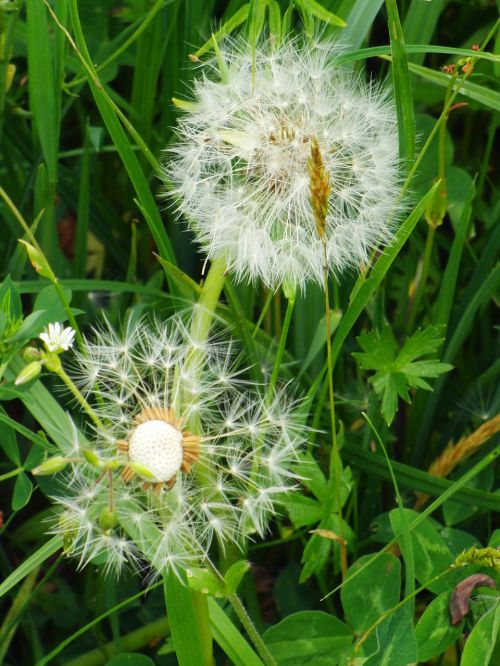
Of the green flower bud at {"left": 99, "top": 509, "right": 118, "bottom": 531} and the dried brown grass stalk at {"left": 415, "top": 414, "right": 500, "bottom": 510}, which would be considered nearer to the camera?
the green flower bud at {"left": 99, "top": 509, "right": 118, "bottom": 531}

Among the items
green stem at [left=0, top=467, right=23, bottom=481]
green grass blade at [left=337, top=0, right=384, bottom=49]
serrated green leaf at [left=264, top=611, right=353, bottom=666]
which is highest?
green grass blade at [left=337, top=0, right=384, bottom=49]

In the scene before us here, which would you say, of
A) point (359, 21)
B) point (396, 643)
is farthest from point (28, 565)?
point (359, 21)

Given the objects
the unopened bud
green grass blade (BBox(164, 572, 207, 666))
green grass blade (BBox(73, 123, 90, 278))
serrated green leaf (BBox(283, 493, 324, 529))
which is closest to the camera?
the unopened bud

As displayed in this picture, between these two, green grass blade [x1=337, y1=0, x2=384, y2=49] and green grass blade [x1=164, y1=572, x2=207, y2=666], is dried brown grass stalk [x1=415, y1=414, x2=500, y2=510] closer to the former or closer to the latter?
green grass blade [x1=164, y1=572, x2=207, y2=666]

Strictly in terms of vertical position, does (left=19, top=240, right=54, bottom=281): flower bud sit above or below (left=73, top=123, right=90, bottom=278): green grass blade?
above

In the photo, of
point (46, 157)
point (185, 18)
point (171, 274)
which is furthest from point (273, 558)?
point (185, 18)

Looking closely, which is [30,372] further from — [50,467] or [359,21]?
[359,21]

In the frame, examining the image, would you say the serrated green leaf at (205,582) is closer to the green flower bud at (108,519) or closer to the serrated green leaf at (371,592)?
the green flower bud at (108,519)

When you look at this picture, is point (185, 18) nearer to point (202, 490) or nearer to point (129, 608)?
point (202, 490)

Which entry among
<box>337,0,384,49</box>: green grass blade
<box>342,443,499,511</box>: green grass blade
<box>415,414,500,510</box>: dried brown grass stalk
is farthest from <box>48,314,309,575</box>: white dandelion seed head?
<box>337,0,384,49</box>: green grass blade
